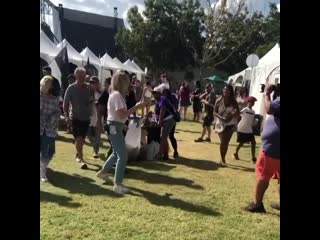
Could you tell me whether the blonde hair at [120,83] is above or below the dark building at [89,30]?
below

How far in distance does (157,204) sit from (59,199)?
136cm

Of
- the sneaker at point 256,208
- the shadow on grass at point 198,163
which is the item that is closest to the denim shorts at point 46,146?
the shadow on grass at point 198,163

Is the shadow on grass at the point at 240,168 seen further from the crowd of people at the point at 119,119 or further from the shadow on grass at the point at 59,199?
the shadow on grass at the point at 59,199

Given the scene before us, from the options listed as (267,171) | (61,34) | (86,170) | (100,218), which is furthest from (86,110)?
(61,34)

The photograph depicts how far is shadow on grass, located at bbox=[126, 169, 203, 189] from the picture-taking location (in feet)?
26.2

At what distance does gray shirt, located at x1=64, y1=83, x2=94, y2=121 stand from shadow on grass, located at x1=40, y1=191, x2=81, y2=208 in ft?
6.82

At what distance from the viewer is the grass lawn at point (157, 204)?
5.38 meters

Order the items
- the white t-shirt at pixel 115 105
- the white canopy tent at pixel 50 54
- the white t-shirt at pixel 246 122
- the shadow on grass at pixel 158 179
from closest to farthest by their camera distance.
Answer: the white t-shirt at pixel 115 105 → the shadow on grass at pixel 158 179 → the white t-shirt at pixel 246 122 → the white canopy tent at pixel 50 54

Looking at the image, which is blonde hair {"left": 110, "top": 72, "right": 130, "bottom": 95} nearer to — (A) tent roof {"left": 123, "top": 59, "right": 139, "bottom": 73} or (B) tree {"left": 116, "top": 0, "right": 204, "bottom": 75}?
(A) tent roof {"left": 123, "top": 59, "right": 139, "bottom": 73}

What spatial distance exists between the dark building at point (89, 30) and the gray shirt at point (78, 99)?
52.4 meters

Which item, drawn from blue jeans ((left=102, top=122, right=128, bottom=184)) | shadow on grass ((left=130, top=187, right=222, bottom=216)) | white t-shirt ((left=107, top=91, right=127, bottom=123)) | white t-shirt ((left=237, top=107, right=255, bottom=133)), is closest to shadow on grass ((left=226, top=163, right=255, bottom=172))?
white t-shirt ((left=237, top=107, right=255, bottom=133))
